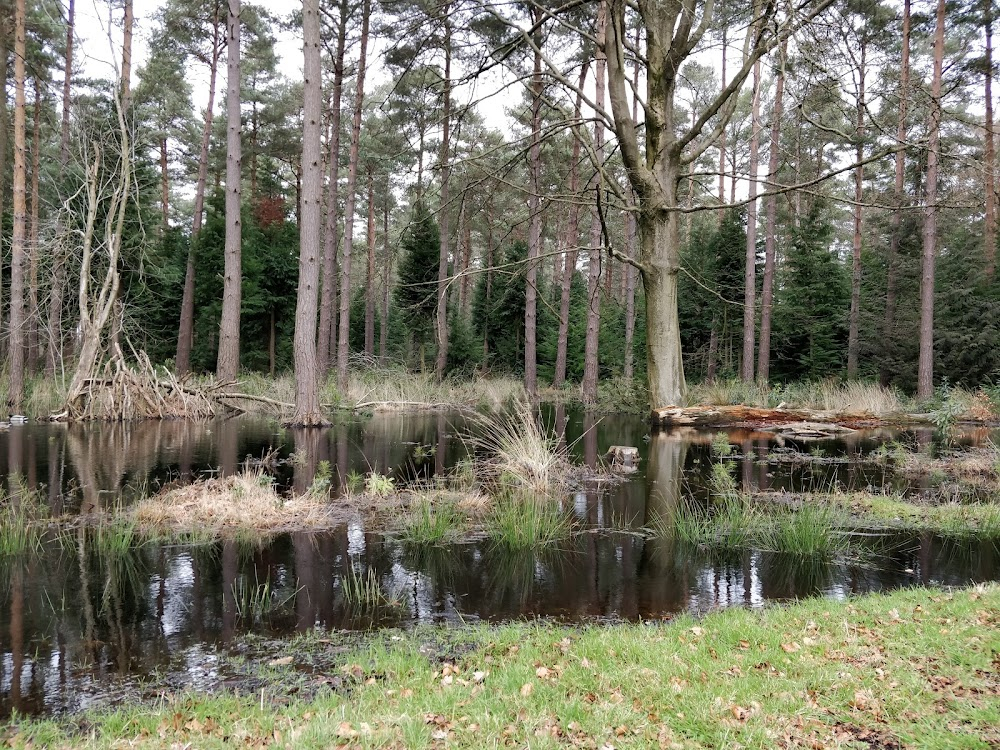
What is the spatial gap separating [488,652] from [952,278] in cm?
2219

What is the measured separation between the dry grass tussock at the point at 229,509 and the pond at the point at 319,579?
43cm

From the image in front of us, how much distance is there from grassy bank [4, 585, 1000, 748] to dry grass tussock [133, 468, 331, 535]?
8.98ft

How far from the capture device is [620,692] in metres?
3.03

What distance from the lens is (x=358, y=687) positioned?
3.22 meters

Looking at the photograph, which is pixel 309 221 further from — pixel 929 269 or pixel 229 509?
pixel 929 269

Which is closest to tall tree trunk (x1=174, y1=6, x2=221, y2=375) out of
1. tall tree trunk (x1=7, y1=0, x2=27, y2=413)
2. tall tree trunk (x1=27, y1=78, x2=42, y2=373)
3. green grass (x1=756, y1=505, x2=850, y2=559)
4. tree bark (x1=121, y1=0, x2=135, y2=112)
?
tree bark (x1=121, y1=0, x2=135, y2=112)

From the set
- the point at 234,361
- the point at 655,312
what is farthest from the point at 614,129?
the point at 234,361

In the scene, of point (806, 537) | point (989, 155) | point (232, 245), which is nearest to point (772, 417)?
point (806, 537)

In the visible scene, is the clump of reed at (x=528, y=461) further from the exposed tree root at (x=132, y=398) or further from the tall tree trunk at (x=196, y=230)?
the tall tree trunk at (x=196, y=230)

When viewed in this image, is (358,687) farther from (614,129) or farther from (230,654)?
(614,129)

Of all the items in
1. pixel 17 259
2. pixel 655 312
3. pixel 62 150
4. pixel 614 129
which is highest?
pixel 62 150

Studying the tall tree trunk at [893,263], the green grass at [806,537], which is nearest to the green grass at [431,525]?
the green grass at [806,537]

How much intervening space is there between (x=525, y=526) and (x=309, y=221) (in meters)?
9.96

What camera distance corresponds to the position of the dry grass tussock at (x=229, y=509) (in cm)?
635
